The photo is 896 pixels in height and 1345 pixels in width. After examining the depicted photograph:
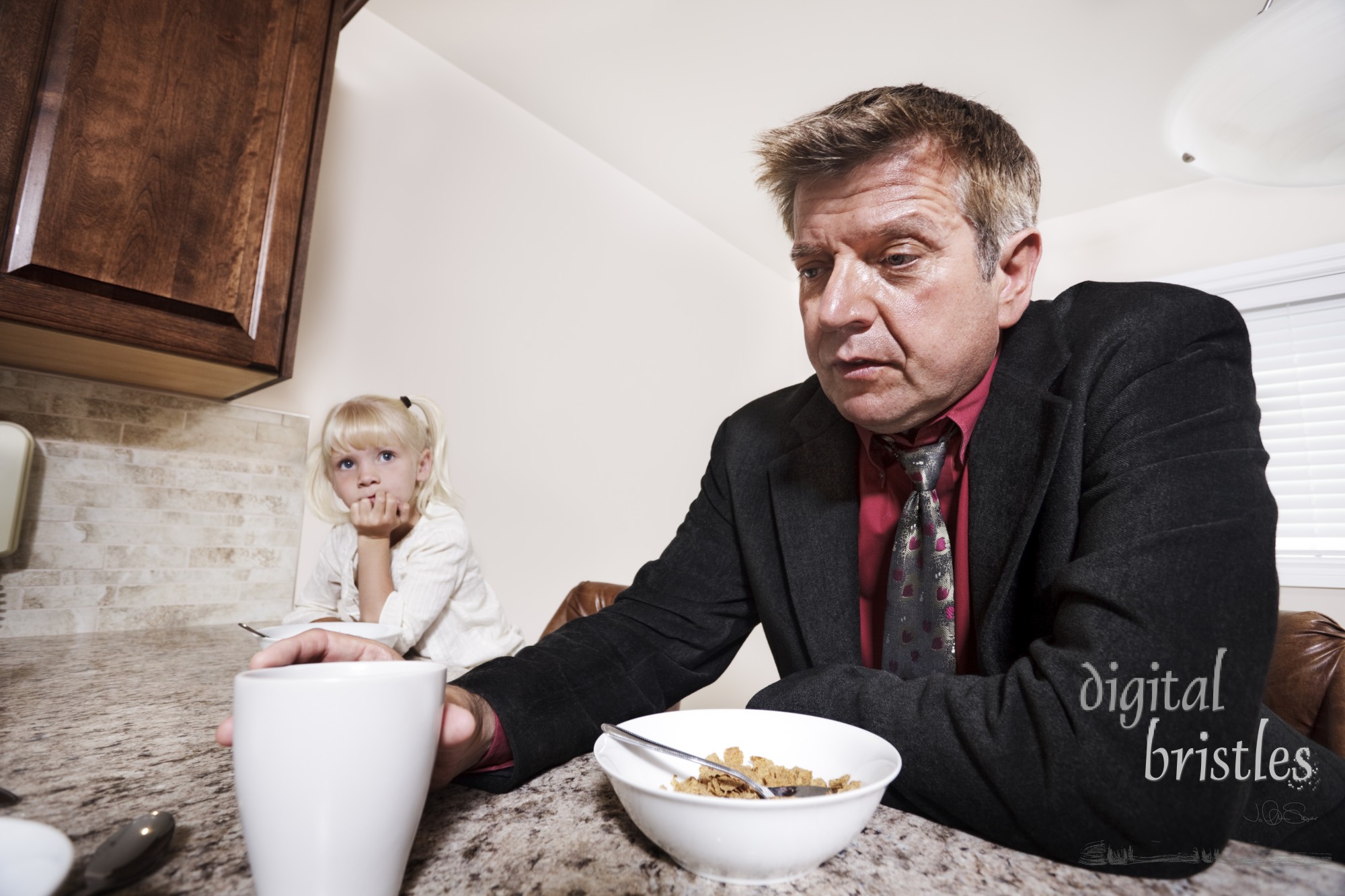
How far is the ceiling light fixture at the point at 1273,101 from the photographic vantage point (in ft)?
3.49

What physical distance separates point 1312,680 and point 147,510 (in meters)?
2.42

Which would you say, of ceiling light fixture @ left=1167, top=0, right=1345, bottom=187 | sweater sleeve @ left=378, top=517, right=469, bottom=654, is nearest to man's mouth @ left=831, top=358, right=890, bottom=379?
ceiling light fixture @ left=1167, top=0, right=1345, bottom=187

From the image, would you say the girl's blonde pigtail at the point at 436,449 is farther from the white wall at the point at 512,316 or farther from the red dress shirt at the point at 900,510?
the red dress shirt at the point at 900,510

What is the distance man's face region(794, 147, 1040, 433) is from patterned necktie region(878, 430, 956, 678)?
0.08 m

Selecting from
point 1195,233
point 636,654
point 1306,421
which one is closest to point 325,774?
point 636,654

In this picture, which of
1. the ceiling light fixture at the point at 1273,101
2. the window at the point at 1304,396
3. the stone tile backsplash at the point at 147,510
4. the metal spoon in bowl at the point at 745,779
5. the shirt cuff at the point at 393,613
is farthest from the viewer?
the window at the point at 1304,396

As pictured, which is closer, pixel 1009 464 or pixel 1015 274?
pixel 1009 464

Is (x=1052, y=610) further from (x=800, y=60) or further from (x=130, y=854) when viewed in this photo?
(x=800, y=60)

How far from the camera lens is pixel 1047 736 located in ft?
1.71

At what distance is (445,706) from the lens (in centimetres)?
49

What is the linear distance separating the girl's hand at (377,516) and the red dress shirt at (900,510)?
47.8 inches

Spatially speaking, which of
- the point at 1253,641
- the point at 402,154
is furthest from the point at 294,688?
the point at 402,154
